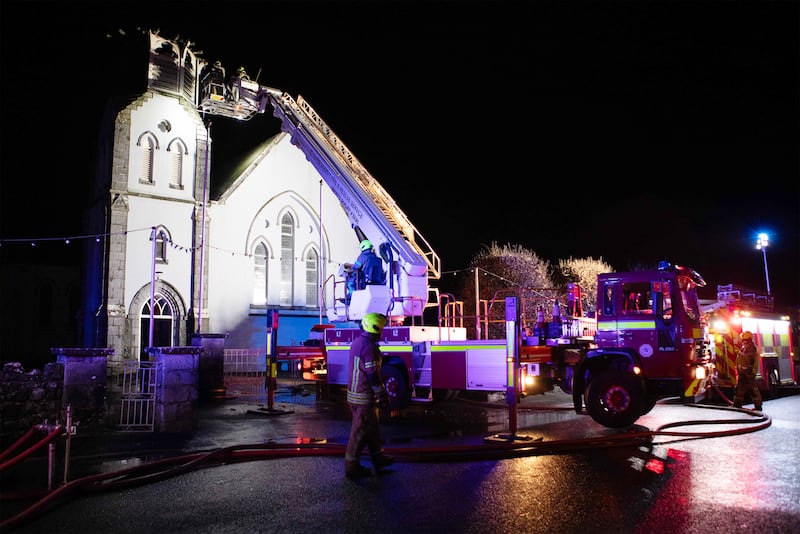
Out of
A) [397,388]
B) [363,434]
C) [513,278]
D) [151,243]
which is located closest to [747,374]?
[397,388]

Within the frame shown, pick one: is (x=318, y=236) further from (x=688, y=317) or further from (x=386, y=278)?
(x=688, y=317)

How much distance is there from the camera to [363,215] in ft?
52.7

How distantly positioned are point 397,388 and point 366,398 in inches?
188

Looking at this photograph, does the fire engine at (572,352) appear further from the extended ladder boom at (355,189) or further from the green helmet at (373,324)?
the green helmet at (373,324)

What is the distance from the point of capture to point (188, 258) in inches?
961

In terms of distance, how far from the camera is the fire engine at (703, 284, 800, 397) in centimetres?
1489

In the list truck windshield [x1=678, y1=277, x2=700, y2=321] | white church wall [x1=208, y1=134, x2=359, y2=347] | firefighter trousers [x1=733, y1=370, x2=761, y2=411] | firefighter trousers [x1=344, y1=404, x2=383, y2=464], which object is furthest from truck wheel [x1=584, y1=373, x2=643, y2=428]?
white church wall [x1=208, y1=134, x2=359, y2=347]

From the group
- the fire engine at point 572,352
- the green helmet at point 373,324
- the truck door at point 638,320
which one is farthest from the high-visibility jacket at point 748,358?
the green helmet at point 373,324

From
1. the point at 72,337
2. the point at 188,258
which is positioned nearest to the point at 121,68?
the point at 188,258

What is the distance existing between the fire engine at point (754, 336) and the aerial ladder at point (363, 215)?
693 centimetres

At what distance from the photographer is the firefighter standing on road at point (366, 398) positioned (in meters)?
7.05

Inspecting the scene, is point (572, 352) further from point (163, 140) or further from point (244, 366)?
point (163, 140)

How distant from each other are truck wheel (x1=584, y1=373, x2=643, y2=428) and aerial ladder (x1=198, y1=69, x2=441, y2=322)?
407 cm

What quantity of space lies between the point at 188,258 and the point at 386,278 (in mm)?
13294
